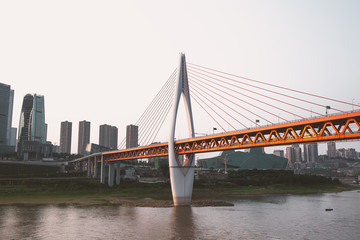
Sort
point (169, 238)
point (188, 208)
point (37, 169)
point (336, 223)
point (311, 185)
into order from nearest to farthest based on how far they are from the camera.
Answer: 1. point (169, 238)
2. point (336, 223)
3. point (188, 208)
4. point (311, 185)
5. point (37, 169)

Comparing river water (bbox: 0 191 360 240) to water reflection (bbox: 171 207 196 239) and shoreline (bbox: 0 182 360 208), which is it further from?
shoreline (bbox: 0 182 360 208)

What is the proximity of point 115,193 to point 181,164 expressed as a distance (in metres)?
27.9

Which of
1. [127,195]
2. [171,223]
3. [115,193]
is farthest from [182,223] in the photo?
[115,193]

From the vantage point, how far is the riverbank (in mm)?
57478

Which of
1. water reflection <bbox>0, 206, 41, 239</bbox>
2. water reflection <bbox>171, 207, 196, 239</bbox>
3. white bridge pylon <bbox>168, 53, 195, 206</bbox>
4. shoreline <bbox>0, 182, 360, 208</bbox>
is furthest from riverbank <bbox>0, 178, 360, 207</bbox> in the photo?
water reflection <bbox>0, 206, 41, 239</bbox>

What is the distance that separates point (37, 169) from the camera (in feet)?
398

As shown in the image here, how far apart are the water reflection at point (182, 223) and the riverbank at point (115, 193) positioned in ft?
24.2

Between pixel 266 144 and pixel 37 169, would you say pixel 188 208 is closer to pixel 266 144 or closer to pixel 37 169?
pixel 266 144

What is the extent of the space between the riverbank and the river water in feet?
24.8

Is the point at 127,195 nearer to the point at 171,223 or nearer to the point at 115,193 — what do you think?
the point at 115,193

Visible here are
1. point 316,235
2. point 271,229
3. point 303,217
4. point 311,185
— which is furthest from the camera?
point 311,185

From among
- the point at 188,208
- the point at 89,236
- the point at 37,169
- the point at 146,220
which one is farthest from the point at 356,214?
the point at 37,169

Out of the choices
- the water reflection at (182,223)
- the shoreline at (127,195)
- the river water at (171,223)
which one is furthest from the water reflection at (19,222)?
the water reflection at (182,223)

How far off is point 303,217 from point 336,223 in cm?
515
